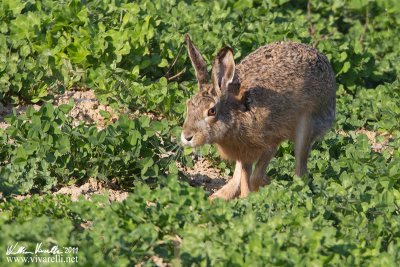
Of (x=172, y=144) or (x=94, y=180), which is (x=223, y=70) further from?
(x=94, y=180)

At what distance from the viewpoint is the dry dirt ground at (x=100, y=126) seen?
8.02 meters

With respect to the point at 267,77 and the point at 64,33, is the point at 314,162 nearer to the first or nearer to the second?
the point at 267,77

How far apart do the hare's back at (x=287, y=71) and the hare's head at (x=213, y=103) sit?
0.23 m

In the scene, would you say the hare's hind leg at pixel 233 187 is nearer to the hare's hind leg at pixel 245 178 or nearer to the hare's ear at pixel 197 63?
the hare's hind leg at pixel 245 178

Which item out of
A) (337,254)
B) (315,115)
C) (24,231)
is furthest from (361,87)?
(24,231)

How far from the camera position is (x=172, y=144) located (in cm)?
850

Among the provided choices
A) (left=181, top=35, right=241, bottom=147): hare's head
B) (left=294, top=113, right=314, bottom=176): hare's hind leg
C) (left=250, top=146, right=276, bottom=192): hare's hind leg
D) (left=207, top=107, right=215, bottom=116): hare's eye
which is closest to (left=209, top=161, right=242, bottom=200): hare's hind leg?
(left=250, top=146, right=276, bottom=192): hare's hind leg

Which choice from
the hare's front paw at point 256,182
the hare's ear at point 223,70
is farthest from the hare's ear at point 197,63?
the hare's front paw at point 256,182

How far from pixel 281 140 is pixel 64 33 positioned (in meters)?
2.46

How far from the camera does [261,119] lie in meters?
8.20

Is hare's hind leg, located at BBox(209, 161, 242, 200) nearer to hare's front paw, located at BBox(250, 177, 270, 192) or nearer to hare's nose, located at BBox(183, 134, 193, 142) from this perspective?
hare's front paw, located at BBox(250, 177, 270, 192)

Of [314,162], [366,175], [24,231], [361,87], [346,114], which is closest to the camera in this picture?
[24,231]

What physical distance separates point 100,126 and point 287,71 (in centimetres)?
172

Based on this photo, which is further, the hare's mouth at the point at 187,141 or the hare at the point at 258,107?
the hare at the point at 258,107
